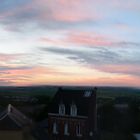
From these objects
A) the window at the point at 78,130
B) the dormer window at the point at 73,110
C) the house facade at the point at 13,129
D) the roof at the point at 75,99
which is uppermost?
the roof at the point at 75,99

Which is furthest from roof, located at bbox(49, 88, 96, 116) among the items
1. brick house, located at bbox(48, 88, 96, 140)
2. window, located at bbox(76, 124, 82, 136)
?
window, located at bbox(76, 124, 82, 136)

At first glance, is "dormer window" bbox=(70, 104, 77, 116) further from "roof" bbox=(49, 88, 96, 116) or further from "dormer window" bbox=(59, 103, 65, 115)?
"dormer window" bbox=(59, 103, 65, 115)

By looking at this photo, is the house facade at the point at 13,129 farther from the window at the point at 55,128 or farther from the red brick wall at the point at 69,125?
the window at the point at 55,128

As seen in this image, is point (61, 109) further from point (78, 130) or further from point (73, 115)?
point (78, 130)

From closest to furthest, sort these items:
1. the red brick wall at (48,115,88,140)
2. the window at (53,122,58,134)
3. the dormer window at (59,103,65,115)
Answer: the red brick wall at (48,115,88,140) < the dormer window at (59,103,65,115) < the window at (53,122,58,134)

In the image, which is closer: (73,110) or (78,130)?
(78,130)

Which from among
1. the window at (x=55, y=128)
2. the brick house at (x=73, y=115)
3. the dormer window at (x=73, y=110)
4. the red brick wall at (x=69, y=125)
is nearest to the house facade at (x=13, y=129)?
the brick house at (x=73, y=115)

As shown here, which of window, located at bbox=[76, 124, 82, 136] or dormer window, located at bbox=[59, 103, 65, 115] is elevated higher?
dormer window, located at bbox=[59, 103, 65, 115]

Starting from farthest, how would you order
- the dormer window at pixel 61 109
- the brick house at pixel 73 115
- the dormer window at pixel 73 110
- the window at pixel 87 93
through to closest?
the dormer window at pixel 61 109, the window at pixel 87 93, the dormer window at pixel 73 110, the brick house at pixel 73 115

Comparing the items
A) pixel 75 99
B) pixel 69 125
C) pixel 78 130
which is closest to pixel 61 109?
pixel 69 125
